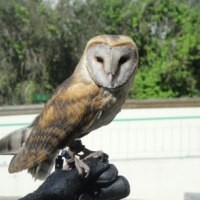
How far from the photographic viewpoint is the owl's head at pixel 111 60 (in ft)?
6.11

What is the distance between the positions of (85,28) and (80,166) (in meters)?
5.98

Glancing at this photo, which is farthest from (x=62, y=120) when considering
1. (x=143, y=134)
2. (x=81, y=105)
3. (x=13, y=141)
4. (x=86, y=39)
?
(x=86, y=39)

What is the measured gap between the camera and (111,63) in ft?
6.15

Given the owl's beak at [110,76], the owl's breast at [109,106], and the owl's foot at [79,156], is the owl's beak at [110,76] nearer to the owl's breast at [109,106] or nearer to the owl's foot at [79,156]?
the owl's breast at [109,106]

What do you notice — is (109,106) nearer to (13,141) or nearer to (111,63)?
(111,63)

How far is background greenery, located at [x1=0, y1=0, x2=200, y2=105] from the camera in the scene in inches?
293

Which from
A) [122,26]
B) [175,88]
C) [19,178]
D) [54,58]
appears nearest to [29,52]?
[54,58]

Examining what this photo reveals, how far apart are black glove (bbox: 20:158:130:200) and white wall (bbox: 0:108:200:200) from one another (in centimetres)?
260

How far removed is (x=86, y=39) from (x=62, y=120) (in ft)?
A: 18.9

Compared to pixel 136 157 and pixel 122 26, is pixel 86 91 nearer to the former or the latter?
pixel 136 157

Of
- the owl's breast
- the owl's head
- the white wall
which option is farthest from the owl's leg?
the white wall

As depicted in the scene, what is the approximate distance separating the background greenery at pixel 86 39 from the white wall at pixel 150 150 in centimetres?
276

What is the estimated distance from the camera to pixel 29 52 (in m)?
7.54

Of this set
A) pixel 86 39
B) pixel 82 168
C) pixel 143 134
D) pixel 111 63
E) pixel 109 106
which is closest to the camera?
pixel 82 168
